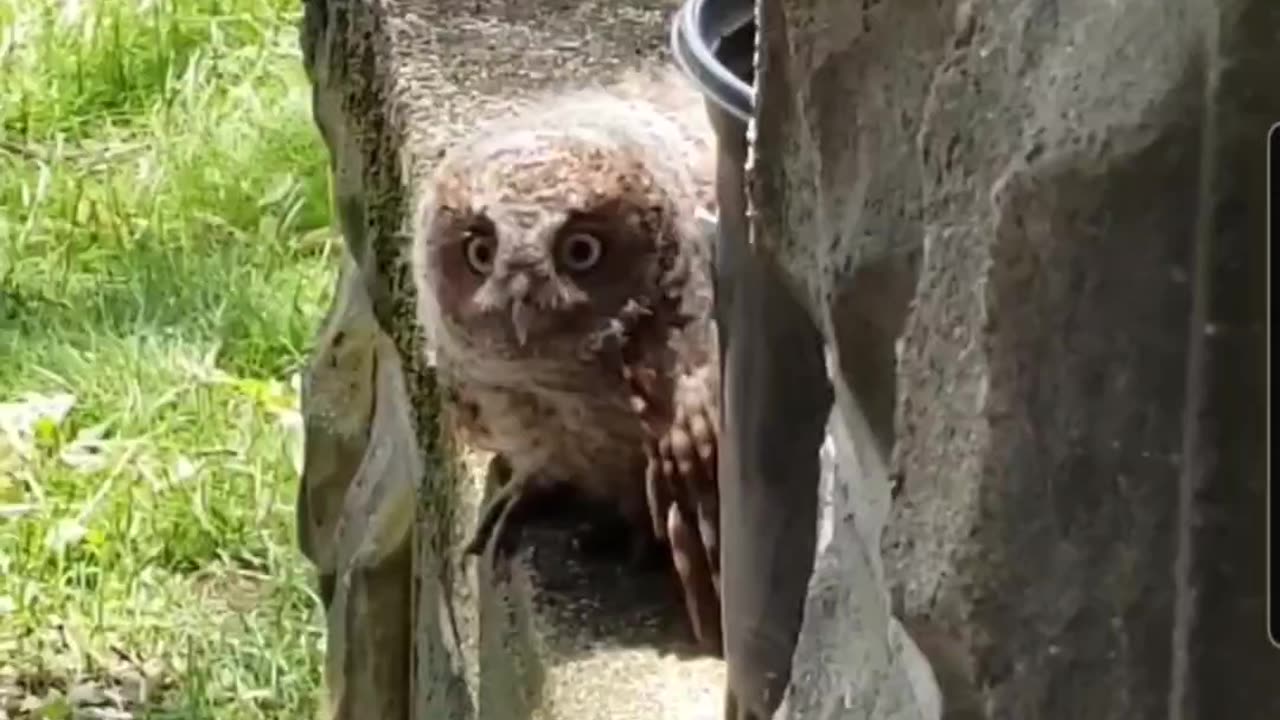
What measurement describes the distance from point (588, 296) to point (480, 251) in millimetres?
82

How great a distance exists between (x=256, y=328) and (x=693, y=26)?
255 cm

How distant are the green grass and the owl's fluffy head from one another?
5.19ft

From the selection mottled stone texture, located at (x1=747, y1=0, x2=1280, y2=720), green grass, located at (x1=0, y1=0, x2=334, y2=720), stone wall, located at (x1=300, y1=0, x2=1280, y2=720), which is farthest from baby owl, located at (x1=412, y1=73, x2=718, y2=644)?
green grass, located at (x1=0, y1=0, x2=334, y2=720)

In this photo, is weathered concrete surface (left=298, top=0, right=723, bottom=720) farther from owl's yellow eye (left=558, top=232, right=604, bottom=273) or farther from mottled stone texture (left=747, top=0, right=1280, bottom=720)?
mottled stone texture (left=747, top=0, right=1280, bottom=720)

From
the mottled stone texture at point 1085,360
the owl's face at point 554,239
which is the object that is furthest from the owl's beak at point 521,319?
the mottled stone texture at point 1085,360

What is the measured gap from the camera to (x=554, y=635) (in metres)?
1.70

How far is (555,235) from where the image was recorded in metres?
1.61

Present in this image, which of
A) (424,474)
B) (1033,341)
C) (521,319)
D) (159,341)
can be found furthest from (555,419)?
(159,341)

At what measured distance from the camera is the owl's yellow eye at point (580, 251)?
161 centimetres

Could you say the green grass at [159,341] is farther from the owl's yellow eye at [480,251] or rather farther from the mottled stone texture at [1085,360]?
the mottled stone texture at [1085,360]

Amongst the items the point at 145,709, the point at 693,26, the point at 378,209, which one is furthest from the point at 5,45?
the point at 693,26

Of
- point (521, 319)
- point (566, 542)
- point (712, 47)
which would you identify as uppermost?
point (712, 47)

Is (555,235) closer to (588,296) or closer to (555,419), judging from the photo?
(588,296)

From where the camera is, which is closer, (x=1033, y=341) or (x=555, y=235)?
(x=1033, y=341)
